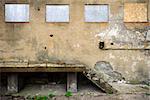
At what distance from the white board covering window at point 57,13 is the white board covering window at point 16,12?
0.75m

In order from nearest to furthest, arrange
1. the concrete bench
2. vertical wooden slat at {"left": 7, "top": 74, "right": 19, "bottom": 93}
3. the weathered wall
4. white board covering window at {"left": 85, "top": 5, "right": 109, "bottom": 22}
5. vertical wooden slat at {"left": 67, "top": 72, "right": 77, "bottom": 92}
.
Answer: the concrete bench → vertical wooden slat at {"left": 7, "top": 74, "right": 19, "bottom": 93} → vertical wooden slat at {"left": 67, "top": 72, "right": 77, "bottom": 92} → the weathered wall → white board covering window at {"left": 85, "top": 5, "right": 109, "bottom": 22}

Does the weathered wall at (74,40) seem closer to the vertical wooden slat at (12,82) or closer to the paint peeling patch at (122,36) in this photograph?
the paint peeling patch at (122,36)

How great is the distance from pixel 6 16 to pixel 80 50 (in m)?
2.77

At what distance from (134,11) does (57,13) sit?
2.64 metres

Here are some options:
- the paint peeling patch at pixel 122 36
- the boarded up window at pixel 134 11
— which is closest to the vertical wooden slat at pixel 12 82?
the paint peeling patch at pixel 122 36

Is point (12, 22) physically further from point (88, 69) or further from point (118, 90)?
point (118, 90)

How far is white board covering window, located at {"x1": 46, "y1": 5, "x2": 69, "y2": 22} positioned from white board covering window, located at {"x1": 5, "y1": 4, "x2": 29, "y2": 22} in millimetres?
746

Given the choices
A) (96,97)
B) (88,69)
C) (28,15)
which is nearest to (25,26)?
(28,15)

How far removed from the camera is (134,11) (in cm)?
1095

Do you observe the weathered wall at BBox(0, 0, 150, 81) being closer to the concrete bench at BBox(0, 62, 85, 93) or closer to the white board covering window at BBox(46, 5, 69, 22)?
the white board covering window at BBox(46, 5, 69, 22)

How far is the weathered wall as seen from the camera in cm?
1080

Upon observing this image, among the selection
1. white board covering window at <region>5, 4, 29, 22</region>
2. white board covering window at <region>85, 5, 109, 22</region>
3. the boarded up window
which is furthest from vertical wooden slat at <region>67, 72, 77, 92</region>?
the boarded up window

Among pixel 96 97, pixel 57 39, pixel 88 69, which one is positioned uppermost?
pixel 57 39

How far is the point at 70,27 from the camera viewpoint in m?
10.8
